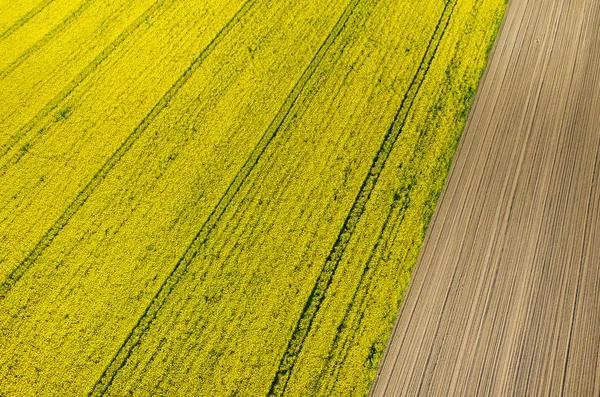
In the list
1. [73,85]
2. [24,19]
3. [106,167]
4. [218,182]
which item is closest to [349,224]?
[218,182]

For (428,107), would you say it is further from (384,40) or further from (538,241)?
(538,241)

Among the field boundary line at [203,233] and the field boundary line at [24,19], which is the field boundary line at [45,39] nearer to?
the field boundary line at [24,19]

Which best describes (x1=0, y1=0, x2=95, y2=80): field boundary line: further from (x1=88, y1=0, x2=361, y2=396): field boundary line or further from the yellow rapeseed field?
(x1=88, y1=0, x2=361, y2=396): field boundary line

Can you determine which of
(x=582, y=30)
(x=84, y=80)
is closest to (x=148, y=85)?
(x=84, y=80)

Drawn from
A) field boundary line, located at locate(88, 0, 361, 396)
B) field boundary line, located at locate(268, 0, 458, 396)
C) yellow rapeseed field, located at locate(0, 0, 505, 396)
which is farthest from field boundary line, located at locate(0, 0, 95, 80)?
field boundary line, located at locate(268, 0, 458, 396)

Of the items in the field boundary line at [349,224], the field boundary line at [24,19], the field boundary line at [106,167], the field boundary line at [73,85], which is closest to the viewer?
the field boundary line at [349,224]

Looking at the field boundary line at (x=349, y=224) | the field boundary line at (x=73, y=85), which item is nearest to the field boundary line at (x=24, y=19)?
the field boundary line at (x=73, y=85)
